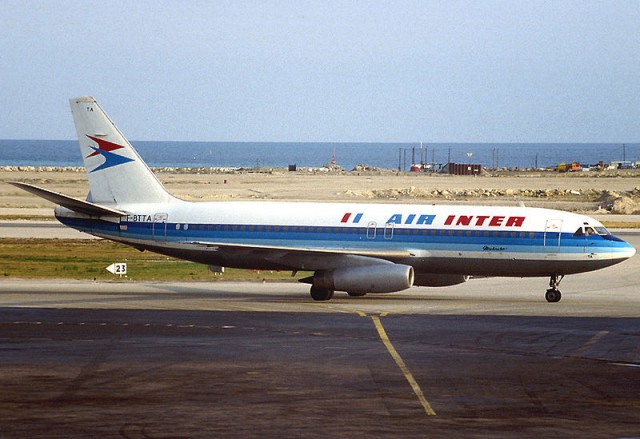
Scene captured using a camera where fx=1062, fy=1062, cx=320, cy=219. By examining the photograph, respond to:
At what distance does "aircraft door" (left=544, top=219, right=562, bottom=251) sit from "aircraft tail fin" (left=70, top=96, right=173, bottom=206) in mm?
16749

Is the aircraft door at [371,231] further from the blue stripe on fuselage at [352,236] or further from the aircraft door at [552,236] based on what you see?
the aircraft door at [552,236]

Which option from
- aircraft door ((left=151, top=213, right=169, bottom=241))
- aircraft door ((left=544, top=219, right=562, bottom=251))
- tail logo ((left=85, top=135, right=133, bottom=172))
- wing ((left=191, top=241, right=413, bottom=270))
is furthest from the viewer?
tail logo ((left=85, top=135, right=133, bottom=172))

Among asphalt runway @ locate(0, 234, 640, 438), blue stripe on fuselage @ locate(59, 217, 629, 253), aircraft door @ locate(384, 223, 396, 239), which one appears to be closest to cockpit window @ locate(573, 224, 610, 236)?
blue stripe on fuselage @ locate(59, 217, 629, 253)

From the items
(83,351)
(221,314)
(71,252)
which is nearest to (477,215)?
(221,314)

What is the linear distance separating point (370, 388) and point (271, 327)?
36.1 ft

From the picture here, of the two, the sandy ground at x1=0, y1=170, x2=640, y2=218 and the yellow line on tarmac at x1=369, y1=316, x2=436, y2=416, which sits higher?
the yellow line on tarmac at x1=369, y1=316, x2=436, y2=416

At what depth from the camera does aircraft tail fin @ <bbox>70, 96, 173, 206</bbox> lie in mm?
47969

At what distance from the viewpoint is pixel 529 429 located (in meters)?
20.8

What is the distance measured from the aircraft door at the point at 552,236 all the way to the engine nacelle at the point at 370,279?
578 cm

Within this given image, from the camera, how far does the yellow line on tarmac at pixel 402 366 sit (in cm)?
2320

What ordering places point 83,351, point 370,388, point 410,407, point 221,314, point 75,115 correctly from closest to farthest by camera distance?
point 410,407, point 370,388, point 83,351, point 221,314, point 75,115

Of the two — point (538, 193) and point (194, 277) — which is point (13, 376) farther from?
point (538, 193)

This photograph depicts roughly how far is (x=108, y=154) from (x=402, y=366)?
2421 centimetres

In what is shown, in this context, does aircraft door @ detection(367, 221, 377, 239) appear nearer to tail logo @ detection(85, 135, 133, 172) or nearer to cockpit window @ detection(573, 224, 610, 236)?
cockpit window @ detection(573, 224, 610, 236)
